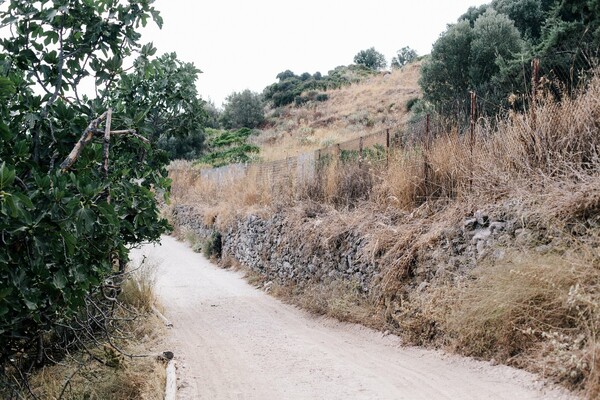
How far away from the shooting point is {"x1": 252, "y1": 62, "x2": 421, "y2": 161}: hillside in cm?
2906

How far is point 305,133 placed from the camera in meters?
32.8

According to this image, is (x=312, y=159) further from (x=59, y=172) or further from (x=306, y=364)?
(x=59, y=172)

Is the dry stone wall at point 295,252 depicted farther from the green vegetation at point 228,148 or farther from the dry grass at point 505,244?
the green vegetation at point 228,148

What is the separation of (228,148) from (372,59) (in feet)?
103

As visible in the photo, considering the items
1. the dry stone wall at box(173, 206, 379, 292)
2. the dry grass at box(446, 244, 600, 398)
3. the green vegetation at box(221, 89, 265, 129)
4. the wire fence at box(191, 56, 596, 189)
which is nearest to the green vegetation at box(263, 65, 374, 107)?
the green vegetation at box(221, 89, 265, 129)

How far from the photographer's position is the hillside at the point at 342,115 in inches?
1144

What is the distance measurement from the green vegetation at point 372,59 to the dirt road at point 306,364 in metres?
53.6

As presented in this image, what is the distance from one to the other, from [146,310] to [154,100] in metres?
3.69

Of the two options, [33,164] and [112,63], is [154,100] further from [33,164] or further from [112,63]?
[33,164]

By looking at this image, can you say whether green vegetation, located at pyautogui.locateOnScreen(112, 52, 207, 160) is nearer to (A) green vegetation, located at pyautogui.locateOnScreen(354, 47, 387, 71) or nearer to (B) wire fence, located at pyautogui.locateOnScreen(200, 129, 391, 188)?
(B) wire fence, located at pyautogui.locateOnScreen(200, 129, 391, 188)

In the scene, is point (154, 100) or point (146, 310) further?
point (146, 310)

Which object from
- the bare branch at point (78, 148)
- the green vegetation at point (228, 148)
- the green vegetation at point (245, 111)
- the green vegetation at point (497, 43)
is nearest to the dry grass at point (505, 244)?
the bare branch at point (78, 148)

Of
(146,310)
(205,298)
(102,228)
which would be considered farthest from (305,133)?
(102,228)

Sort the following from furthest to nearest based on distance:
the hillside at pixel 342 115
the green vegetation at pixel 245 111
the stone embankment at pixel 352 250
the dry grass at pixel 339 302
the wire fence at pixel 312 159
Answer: the green vegetation at pixel 245 111 → the hillside at pixel 342 115 → the wire fence at pixel 312 159 → the dry grass at pixel 339 302 → the stone embankment at pixel 352 250
